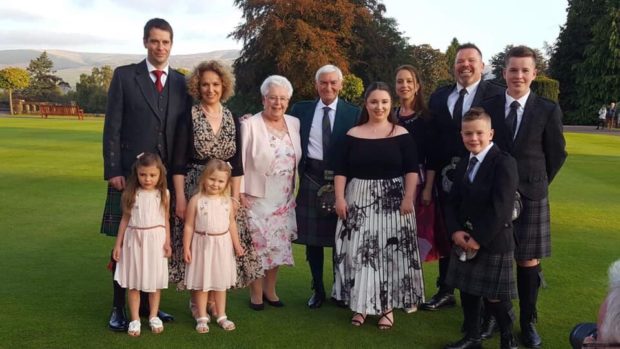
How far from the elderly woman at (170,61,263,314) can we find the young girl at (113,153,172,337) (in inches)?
6.6

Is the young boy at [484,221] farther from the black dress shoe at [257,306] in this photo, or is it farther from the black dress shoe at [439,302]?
the black dress shoe at [257,306]

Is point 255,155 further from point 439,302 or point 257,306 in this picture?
point 439,302

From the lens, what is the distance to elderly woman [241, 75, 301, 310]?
4.47 metres

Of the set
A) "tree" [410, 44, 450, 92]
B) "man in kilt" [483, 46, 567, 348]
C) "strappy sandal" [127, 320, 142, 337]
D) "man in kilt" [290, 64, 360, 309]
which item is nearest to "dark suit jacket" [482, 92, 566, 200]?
"man in kilt" [483, 46, 567, 348]

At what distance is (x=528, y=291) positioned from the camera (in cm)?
399

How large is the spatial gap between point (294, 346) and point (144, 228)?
1.36m

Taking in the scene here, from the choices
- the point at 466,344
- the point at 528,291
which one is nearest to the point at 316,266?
the point at 466,344

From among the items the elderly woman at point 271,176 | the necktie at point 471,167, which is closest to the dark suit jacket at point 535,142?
the necktie at point 471,167

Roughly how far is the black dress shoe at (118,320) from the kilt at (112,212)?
584 mm

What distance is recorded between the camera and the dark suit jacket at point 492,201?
3490 millimetres

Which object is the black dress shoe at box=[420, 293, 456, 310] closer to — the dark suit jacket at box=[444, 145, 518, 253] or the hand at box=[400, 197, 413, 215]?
the hand at box=[400, 197, 413, 215]

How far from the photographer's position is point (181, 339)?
3979 millimetres

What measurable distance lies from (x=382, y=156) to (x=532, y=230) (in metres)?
A: 1.18

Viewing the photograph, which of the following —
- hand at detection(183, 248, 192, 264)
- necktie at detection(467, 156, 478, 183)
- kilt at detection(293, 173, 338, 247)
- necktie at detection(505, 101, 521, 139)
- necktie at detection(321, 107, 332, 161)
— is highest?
necktie at detection(505, 101, 521, 139)
